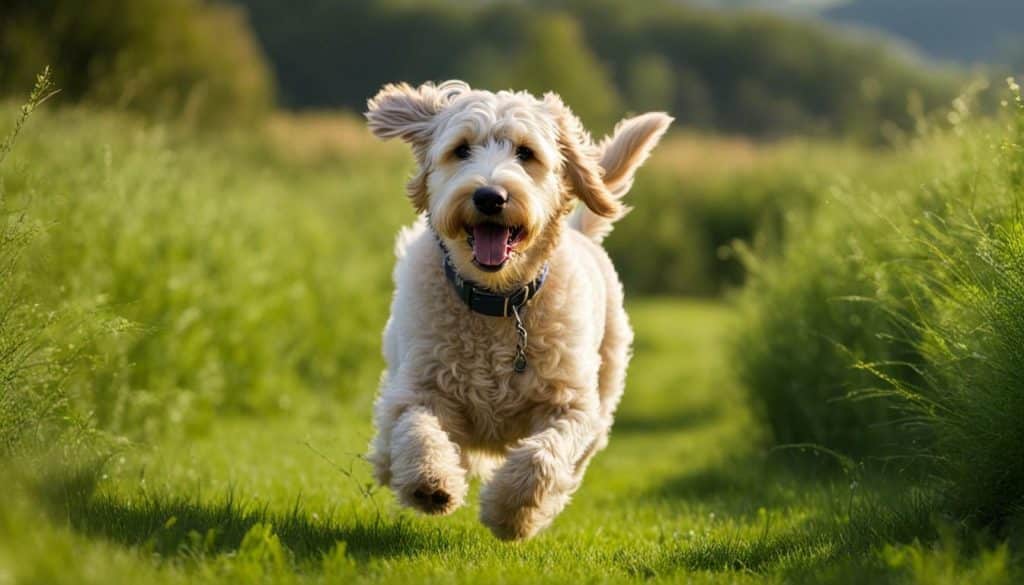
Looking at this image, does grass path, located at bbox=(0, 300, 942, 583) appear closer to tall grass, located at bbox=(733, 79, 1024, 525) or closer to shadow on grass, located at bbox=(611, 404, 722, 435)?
tall grass, located at bbox=(733, 79, 1024, 525)

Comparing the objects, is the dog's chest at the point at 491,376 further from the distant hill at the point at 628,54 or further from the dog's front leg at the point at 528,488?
the distant hill at the point at 628,54

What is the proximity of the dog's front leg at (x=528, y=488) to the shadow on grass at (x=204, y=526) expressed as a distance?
0.87 feet

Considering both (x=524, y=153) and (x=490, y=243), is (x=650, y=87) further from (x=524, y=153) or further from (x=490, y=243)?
(x=490, y=243)

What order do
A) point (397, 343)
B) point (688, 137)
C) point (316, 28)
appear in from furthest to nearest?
1. point (316, 28)
2. point (688, 137)
3. point (397, 343)

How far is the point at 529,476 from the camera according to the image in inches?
191

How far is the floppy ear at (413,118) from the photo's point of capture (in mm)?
5820

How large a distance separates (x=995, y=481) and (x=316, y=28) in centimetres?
5544

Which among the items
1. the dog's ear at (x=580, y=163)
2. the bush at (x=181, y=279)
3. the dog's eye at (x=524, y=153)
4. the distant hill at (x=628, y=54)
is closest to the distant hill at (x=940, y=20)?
the distant hill at (x=628, y=54)

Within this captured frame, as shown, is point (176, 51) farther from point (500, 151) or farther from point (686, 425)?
point (500, 151)

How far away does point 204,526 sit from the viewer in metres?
4.66

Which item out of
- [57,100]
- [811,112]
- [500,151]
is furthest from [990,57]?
[811,112]

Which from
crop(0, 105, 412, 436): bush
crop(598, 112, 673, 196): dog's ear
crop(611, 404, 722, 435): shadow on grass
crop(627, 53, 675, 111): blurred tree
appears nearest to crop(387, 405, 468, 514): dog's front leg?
crop(0, 105, 412, 436): bush

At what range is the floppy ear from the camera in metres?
5.82

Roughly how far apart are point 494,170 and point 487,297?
604 mm
